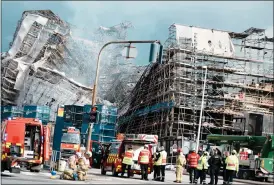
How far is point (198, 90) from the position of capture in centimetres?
5400

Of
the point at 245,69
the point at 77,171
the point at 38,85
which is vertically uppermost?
the point at 245,69

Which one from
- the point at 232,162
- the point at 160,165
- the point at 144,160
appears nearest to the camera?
the point at 232,162

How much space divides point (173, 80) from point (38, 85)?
15.5 meters

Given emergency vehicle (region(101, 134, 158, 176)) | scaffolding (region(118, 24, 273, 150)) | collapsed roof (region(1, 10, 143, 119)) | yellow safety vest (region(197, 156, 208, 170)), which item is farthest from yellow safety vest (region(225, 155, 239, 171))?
collapsed roof (region(1, 10, 143, 119))

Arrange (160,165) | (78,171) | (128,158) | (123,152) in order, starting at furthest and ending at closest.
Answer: (123,152) → (160,165) → (128,158) → (78,171)

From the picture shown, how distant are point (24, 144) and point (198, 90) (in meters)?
34.3

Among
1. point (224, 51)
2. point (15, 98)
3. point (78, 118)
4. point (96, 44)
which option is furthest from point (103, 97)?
point (78, 118)

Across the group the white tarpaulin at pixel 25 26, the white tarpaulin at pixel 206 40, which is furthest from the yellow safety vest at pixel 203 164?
the white tarpaulin at pixel 25 26

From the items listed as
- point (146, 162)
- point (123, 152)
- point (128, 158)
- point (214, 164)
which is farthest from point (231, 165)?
point (123, 152)

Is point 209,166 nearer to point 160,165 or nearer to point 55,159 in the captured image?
point 160,165

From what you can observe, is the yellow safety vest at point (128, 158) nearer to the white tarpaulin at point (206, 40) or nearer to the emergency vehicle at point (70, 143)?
the emergency vehicle at point (70, 143)

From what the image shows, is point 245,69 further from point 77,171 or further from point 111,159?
point 77,171

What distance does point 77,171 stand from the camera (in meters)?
19.2

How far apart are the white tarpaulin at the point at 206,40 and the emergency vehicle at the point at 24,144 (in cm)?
3525
